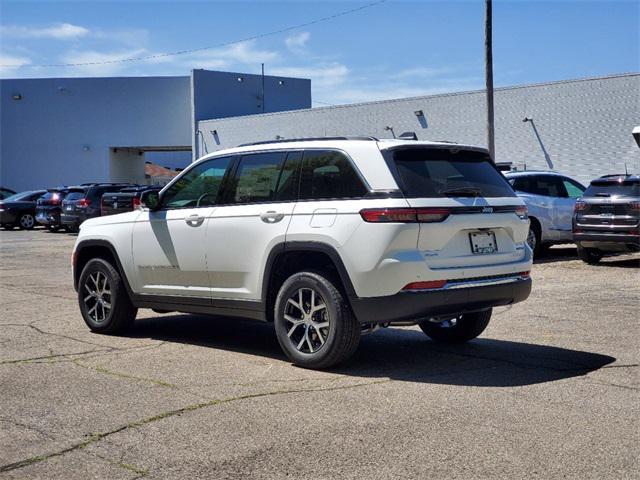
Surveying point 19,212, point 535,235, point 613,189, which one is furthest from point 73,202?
point 613,189

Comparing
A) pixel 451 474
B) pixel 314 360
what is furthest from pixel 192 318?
pixel 451 474

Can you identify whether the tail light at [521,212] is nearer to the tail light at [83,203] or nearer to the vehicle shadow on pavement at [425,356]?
the vehicle shadow on pavement at [425,356]

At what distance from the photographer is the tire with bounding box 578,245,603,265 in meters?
16.2

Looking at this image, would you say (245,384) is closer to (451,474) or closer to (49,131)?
(451,474)

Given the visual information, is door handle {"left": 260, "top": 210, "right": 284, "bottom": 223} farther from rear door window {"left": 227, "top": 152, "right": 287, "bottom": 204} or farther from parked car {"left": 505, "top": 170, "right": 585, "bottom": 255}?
parked car {"left": 505, "top": 170, "right": 585, "bottom": 255}

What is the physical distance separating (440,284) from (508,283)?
81cm

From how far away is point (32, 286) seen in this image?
13.7 metres

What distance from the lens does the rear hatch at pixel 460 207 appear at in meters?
6.73

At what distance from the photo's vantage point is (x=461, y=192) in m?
7.02

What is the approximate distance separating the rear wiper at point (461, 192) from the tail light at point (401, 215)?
256mm

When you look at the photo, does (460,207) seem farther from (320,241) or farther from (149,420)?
(149,420)

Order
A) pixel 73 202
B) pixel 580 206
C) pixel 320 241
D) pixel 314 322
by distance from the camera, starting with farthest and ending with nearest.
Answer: pixel 73 202 < pixel 580 206 < pixel 314 322 < pixel 320 241

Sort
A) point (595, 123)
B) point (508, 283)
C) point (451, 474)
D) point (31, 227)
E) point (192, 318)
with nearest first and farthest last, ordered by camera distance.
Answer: point (451, 474) < point (508, 283) < point (192, 318) < point (595, 123) < point (31, 227)

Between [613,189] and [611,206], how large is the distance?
33cm
